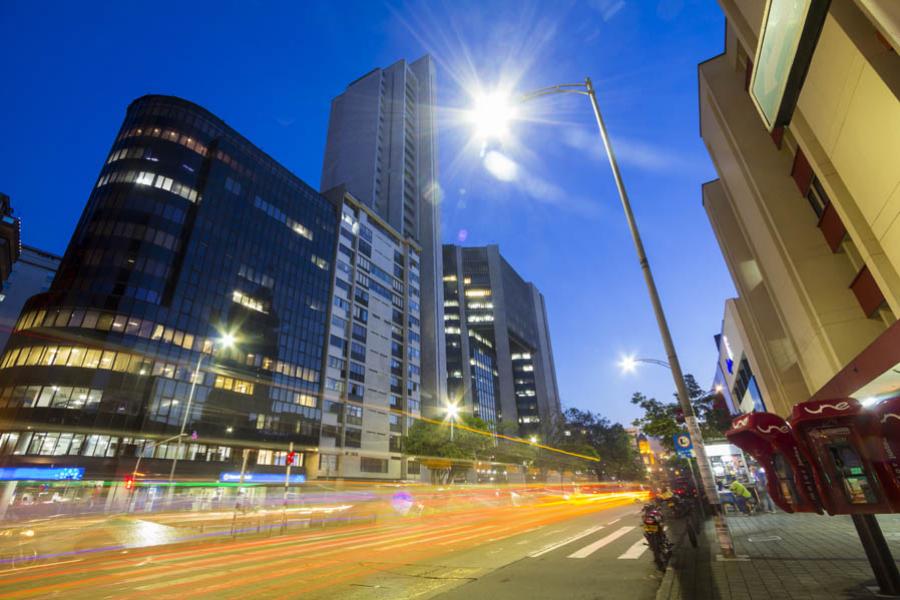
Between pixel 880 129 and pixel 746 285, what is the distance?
1812 cm

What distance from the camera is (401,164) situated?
309ft

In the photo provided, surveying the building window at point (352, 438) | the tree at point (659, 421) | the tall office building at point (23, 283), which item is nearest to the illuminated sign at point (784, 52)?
the tree at point (659, 421)

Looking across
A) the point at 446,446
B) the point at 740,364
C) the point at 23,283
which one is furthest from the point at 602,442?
the point at 23,283

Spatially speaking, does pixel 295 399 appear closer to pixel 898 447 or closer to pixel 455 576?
pixel 455 576

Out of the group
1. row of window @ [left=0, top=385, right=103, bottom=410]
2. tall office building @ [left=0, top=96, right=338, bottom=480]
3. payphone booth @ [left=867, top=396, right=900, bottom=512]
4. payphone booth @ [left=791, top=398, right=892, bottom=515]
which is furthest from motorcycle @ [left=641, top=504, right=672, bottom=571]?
row of window @ [left=0, top=385, right=103, bottom=410]

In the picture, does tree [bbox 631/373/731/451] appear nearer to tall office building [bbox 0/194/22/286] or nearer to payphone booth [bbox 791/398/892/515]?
payphone booth [bbox 791/398/892/515]

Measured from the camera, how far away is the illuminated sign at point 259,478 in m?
42.7

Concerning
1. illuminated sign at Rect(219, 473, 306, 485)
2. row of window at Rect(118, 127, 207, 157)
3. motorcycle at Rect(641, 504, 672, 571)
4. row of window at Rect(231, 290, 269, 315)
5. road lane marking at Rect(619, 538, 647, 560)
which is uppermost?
row of window at Rect(118, 127, 207, 157)

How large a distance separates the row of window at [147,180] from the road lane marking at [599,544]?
178ft

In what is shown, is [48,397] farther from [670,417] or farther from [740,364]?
[740,364]

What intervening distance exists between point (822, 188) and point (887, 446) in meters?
11.3

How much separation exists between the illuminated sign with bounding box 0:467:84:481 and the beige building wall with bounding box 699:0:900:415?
5039cm

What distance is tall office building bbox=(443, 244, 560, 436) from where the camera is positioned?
110312 millimetres

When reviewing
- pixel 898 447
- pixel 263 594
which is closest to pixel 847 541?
pixel 898 447
